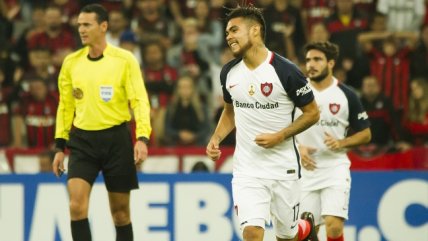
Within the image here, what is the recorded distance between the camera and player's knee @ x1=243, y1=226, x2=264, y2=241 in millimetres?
7613

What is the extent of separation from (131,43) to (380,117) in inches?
145

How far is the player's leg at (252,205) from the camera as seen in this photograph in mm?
7629

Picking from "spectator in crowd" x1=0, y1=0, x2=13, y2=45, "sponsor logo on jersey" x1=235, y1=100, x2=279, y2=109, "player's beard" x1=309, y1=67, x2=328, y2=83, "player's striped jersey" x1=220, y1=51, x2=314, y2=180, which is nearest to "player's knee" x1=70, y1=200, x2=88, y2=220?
"player's striped jersey" x1=220, y1=51, x2=314, y2=180

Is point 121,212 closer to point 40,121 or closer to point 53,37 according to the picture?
point 40,121

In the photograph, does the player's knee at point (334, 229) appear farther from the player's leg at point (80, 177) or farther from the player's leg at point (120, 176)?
the player's leg at point (80, 177)

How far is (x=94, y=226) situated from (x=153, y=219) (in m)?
0.61

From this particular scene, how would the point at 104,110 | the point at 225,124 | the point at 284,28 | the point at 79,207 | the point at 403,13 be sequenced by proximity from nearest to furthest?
the point at 225,124
the point at 79,207
the point at 104,110
the point at 284,28
the point at 403,13

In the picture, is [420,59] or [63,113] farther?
[420,59]

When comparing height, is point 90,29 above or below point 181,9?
above

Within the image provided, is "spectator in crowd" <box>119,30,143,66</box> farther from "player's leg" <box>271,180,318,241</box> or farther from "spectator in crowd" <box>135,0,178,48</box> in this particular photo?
"player's leg" <box>271,180,318,241</box>

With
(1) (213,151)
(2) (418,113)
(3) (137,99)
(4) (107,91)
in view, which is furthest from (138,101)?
(2) (418,113)

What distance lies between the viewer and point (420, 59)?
1435 centimetres

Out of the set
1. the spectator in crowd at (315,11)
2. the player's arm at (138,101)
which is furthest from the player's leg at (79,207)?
the spectator in crowd at (315,11)

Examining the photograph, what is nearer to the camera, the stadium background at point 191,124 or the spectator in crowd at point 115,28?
the stadium background at point 191,124
